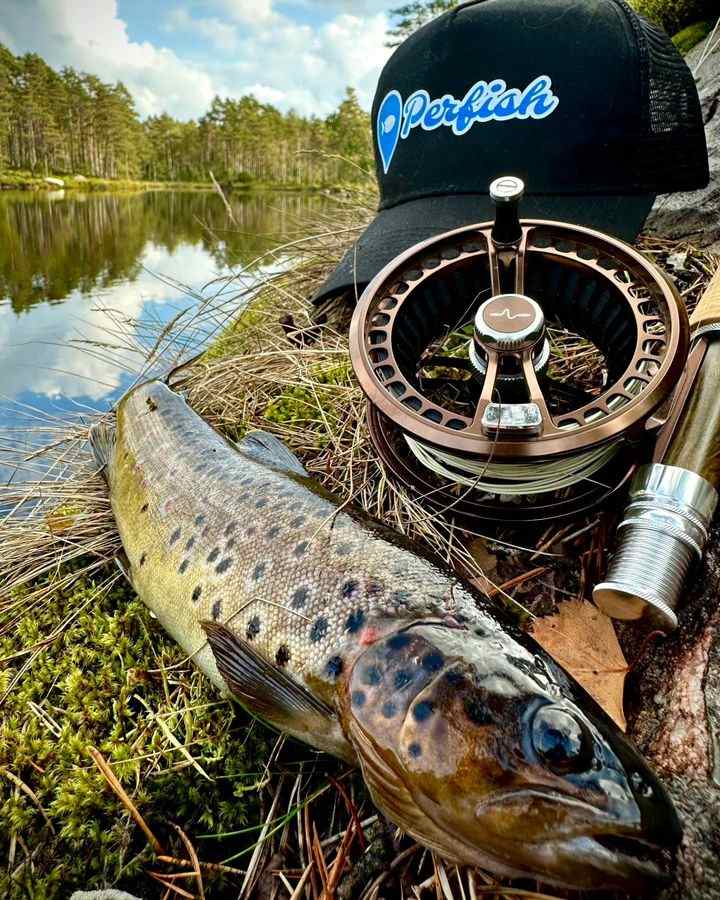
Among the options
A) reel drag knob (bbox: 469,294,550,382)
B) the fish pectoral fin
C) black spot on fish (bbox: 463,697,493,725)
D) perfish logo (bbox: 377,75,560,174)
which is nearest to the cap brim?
perfish logo (bbox: 377,75,560,174)

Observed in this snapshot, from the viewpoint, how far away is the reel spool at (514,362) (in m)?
1.89

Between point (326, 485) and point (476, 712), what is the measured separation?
146cm

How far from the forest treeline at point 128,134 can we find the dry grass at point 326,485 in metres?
54.0

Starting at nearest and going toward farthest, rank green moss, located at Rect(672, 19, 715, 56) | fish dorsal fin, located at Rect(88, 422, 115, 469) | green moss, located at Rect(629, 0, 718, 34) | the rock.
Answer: fish dorsal fin, located at Rect(88, 422, 115, 469), the rock, green moss, located at Rect(672, 19, 715, 56), green moss, located at Rect(629, 0, 718, 34)

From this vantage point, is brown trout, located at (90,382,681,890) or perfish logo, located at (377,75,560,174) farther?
perfish logo, located at (377,75,560,174)

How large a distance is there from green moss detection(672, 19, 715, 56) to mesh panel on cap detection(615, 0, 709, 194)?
413cm

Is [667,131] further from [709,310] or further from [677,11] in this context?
[677,11]

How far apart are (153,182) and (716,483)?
9026 centimetres

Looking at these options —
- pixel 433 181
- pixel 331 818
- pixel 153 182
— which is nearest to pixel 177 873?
pixel 331 818

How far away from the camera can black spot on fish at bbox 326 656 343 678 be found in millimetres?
1704

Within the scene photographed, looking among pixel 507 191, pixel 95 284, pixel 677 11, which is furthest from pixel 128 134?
pixel 507 191

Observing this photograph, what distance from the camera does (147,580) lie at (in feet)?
7.88

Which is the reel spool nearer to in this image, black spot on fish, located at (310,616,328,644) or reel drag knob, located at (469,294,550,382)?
reel drag knob, located at (469,294,550,382)

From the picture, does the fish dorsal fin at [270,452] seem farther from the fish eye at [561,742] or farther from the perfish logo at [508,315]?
the fish eye at [561,742]
